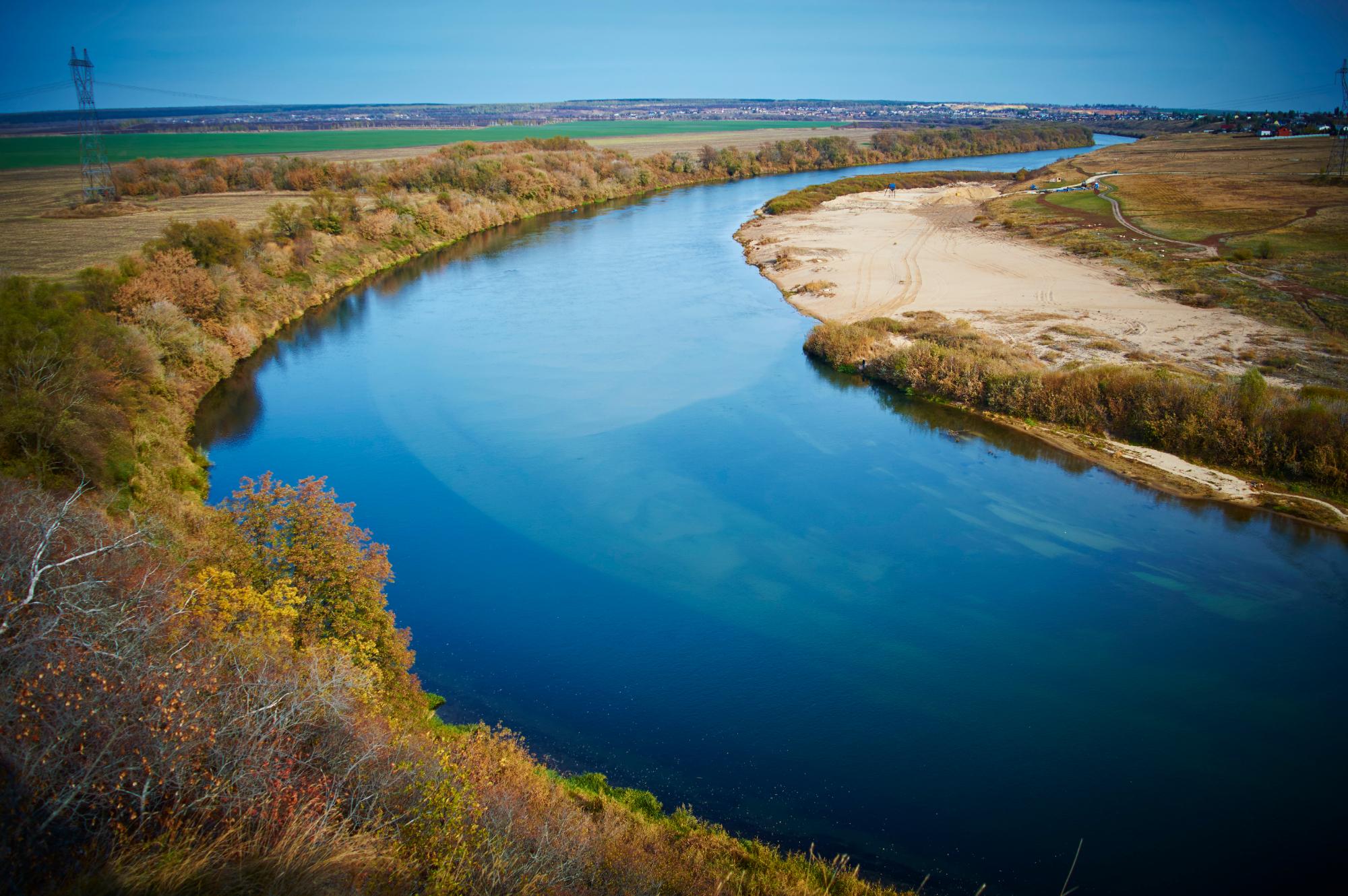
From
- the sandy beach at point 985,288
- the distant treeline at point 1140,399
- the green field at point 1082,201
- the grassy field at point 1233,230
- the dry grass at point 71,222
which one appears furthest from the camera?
the green field at point 1082,201

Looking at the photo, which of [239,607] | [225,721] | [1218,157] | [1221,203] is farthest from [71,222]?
[1218,157]

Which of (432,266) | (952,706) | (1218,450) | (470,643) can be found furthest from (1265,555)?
(432,266)

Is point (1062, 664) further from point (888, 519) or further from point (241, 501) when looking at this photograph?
point (241, 501)

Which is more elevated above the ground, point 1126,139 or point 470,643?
point 1126,139

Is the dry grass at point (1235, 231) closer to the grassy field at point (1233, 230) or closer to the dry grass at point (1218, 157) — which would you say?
the grassy field at point (1233, 230)

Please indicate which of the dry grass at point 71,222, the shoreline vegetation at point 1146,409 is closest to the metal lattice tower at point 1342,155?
the shoreline vegetation at point 1146,409

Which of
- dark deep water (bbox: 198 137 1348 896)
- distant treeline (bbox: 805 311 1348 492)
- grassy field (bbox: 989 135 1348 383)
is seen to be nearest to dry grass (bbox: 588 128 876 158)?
grassy field (bbox: 989 135 1348 383)
